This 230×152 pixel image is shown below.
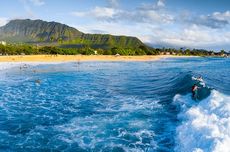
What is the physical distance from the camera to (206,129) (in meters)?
18.6

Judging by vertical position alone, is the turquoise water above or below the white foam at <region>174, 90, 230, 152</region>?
below

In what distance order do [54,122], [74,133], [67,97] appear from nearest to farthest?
[74,133], [54,122], [67,97]

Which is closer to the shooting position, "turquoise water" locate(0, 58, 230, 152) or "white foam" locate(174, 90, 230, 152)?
"white foam" locate(174, 90, 230, 152)

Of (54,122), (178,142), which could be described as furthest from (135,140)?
(54,122)

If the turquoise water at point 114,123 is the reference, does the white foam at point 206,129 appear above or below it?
above

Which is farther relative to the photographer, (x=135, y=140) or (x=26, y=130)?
(x=26, y=130)

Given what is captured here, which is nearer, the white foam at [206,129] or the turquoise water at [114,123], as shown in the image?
the white foam at [206,129]

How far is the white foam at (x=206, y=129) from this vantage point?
630 inches

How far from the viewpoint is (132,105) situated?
3134 centimetres

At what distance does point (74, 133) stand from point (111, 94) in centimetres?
1791

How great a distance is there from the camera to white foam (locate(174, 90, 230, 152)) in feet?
52.5

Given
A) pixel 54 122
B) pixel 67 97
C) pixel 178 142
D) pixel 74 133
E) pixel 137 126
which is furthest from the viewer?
pixel 67 97

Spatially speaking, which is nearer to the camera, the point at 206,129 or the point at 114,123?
the point at 206,129

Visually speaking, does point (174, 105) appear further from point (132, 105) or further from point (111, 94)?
point (111, 94)
